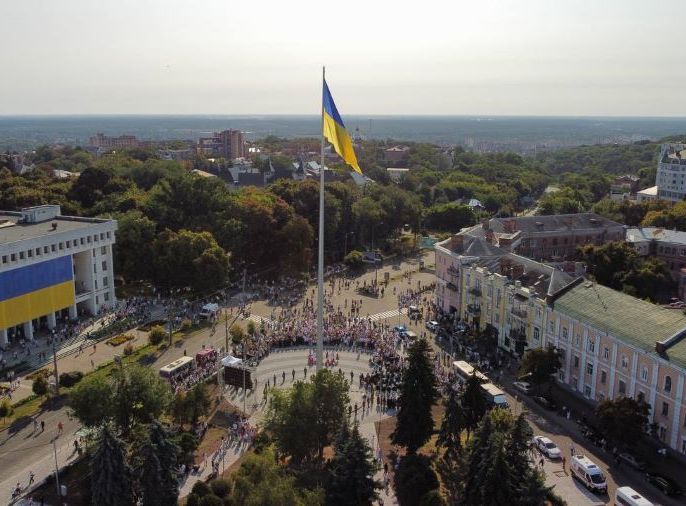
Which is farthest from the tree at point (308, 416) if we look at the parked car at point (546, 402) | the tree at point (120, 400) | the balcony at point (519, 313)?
the balcony at point (519, 313)

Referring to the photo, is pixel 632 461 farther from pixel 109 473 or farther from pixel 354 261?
pixel 354 261

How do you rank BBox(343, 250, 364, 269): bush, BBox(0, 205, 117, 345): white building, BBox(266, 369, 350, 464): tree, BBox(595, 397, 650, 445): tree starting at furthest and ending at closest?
BBox(343, 250, 364, 269): bush, BBox(0, 205, 117, 345): white building, BBox(595, 397, 650, 445): tree, BBox(266, 369, 350, 464): tree

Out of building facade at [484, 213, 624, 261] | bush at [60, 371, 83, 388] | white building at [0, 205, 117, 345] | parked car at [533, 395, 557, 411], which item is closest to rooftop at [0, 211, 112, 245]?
white building at [0, 205, 117, 345]

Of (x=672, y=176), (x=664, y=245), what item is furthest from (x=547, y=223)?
(x=672, y=176)

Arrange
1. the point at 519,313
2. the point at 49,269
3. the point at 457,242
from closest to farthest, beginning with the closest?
1. the point at 519,313
2. the point at 49,269
3. the point at 457,242

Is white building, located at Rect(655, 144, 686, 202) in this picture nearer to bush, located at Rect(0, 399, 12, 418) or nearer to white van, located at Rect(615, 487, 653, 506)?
white van, located at Rect(615, 487, 653, 506)

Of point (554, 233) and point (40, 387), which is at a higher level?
point (554, 233)

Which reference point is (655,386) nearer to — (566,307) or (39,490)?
(566,307)
